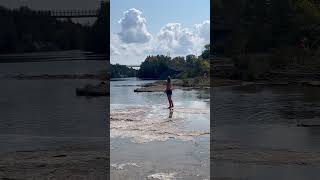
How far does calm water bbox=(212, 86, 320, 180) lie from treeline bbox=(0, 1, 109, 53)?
12.0 metres

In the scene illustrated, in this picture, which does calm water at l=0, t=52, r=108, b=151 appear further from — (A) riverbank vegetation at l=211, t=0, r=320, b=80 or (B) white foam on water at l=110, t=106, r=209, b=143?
(A) riverbank vegetation at l=211, t=0, r=320, b=80

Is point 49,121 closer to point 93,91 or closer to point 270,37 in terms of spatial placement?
point 93,91

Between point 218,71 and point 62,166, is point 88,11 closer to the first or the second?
point 218,71

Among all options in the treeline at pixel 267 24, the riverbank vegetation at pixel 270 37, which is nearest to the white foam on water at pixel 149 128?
the riverbank vegetation at pixel 270 37

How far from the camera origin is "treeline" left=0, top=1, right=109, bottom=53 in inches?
1219

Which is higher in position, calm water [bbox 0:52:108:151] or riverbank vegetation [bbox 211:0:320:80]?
riverbank vegetation [bbox 211:0:320:80]

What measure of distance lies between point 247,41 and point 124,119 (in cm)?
1755

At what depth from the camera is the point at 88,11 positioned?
25.5 meters

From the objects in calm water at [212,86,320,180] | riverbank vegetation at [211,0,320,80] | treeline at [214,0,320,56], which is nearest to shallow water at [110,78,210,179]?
calm water at [212,86,320,180]

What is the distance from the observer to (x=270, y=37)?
1182 inches

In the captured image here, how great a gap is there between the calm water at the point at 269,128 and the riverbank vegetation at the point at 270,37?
4.92 meters

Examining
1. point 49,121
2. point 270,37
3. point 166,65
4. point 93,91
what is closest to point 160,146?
point 49,121

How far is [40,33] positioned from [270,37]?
629 inches

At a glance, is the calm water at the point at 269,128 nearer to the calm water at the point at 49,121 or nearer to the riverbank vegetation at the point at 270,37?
the calm water at the point at 49,121
